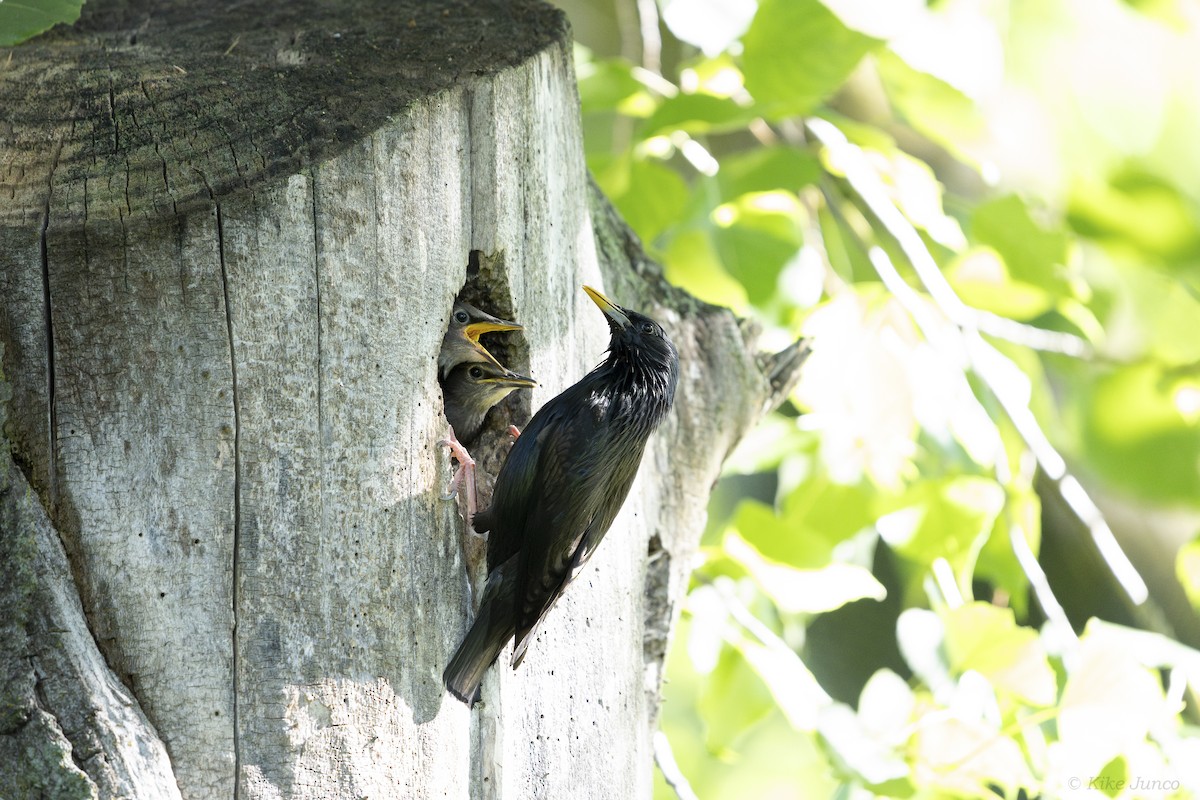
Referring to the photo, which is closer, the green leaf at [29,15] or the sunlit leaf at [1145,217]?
the green leaf at [29,15]

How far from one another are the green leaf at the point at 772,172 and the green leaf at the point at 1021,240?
1.61ft

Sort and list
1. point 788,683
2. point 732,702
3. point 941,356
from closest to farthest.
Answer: point 788,683
point 732,702
point 941,356

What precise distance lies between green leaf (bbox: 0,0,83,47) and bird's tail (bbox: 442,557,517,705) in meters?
1.18

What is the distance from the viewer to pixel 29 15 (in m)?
1.82

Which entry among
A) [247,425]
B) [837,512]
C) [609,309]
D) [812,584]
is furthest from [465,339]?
[837,512]

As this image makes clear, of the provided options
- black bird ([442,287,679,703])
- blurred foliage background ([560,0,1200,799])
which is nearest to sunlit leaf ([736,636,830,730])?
blurred foliage background ([560,0,1200,799])

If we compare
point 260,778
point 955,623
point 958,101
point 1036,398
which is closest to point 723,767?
point 1036,398

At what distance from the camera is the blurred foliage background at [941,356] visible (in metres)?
2.72

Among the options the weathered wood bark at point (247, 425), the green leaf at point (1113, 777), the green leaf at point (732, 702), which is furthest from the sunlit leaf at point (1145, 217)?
the weathered wood bark at point (247, 425)

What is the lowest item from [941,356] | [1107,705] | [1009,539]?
[1009,539]

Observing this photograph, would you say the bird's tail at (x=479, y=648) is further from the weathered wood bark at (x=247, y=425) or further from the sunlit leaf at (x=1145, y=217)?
the sunlit leaf at (x=1145, y=217)

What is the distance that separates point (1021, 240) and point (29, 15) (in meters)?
2.46

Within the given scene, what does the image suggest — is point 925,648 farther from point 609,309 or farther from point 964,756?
point 609,309

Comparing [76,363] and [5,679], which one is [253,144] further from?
[5,679]
